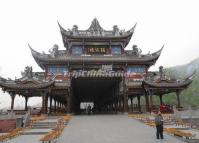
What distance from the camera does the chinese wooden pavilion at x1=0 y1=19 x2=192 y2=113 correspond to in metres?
29.0

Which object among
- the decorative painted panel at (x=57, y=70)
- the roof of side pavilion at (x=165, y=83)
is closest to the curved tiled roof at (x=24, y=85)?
the decorative painted panel at (x=57, y=70)

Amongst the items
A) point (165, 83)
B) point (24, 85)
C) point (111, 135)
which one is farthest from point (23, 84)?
point (165, 83)

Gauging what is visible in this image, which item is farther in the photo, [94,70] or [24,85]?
[94,70]

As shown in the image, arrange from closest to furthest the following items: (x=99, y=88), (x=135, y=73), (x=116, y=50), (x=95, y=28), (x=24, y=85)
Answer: (x=24, y=85), (x=135, y=73), (x=116, y=50), (x=95, y=28), (x=99, y=88)

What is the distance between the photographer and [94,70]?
105 feet

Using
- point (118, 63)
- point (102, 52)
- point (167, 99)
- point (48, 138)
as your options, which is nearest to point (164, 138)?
point (48, 138)

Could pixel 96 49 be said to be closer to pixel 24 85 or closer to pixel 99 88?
pixel 99 88

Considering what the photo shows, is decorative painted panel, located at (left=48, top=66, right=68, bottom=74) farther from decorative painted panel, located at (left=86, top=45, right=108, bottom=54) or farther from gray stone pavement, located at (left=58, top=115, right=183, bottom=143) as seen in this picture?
gray stone pavement, located at (left=58, top=115, right=183, bottom=143)

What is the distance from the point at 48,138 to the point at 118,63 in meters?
22.3

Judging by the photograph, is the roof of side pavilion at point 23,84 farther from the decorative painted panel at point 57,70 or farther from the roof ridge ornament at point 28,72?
the decorative painted panel at point 57,70

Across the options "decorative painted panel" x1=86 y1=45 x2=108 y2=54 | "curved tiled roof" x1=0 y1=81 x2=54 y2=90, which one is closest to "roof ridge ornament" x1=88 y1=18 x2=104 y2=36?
"decorative painted panel" x1=86 y1=45 x2=108 y2=54

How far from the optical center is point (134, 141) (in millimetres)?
12000

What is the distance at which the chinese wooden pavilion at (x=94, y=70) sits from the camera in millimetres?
28984

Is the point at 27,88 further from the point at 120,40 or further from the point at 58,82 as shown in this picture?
the point at 120,40
